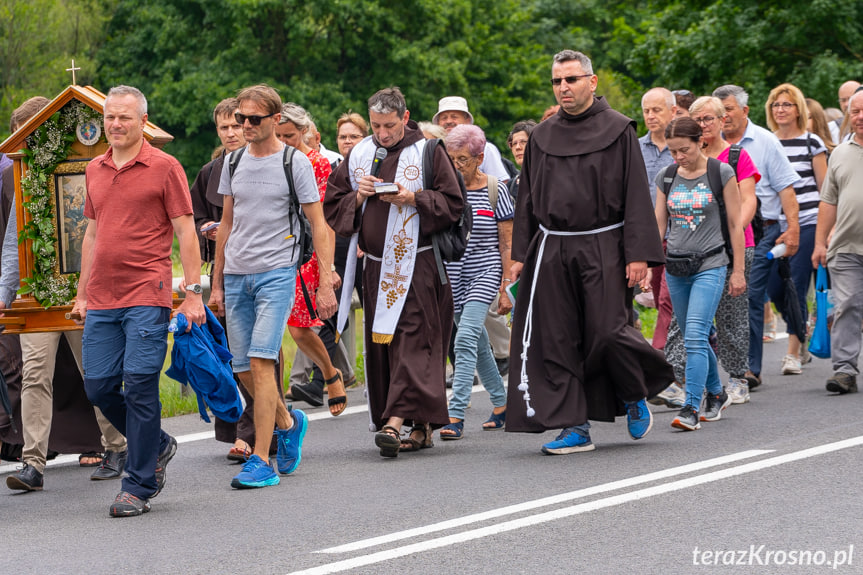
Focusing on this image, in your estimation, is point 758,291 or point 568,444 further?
point 758,291

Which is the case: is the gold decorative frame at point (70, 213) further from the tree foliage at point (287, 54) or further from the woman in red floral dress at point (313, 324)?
the tree foliage at point (287, 54)

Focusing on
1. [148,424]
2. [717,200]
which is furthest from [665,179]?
[148,424]

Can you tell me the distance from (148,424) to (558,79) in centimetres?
313

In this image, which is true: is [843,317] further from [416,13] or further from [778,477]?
[416,13]

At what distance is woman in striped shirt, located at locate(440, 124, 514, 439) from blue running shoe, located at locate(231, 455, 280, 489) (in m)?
1.72

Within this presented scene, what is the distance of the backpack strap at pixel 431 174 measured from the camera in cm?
852

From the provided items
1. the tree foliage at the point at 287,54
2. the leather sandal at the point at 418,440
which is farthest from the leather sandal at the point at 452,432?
the tree foliage at the point at 287,54

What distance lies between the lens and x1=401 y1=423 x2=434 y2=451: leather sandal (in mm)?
8547

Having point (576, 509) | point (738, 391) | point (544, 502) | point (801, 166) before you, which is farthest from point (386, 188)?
point (801, 166)

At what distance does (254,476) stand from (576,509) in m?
1.90

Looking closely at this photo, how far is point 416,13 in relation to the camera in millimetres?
44938

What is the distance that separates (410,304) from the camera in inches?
335

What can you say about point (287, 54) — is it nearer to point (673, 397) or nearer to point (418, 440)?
point (673, 397)

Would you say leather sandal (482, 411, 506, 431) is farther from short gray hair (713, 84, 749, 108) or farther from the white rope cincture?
short gray hair (713, 84, 749, 108)
